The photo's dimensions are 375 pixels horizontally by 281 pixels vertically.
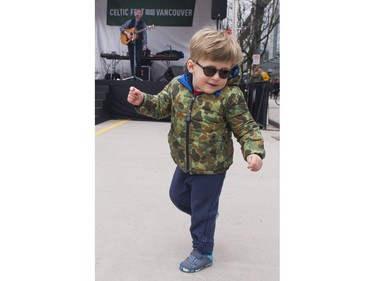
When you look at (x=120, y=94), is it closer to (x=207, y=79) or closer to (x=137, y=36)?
(x=137, y=36)

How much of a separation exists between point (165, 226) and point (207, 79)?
127cm

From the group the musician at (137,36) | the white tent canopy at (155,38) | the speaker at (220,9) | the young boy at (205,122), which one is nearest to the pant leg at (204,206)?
the young boy at (205,122)

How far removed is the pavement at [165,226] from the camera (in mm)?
2197

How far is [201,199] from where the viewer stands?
2.16 meters

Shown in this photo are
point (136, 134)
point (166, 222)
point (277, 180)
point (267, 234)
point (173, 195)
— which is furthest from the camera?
point (136, 134)

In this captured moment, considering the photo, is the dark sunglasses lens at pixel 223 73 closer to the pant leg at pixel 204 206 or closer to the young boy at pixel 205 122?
the young boy at pixel 205 122

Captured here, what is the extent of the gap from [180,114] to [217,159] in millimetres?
321

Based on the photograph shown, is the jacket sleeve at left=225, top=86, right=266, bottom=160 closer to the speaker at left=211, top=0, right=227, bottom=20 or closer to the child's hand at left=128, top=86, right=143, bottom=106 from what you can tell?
the child's hand at left=128, top=86, right=143, bottom=106

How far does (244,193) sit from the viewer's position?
3631mm

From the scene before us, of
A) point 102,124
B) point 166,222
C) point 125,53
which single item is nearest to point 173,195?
point 166,222

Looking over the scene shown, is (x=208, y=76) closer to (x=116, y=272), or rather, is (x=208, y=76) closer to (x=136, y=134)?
(x=116, y=272)

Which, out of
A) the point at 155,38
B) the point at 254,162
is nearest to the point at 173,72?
the point at 155,38

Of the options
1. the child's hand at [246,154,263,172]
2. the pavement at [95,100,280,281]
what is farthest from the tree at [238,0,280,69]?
the child's hand at [246,154,263,172]

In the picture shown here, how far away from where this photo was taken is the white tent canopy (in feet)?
38.8
